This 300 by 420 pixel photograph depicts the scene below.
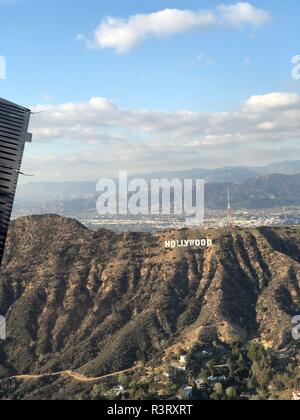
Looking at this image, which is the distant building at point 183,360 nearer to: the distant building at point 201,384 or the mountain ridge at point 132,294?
the mountain ridge at point 132,294

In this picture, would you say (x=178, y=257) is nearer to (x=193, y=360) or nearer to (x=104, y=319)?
(x=104, y=319)

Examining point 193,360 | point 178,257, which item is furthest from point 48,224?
point 193,360
